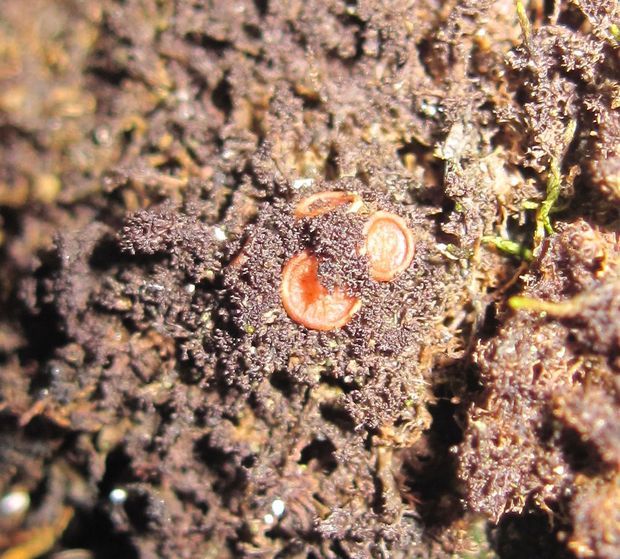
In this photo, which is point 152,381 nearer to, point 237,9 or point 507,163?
point 237,9

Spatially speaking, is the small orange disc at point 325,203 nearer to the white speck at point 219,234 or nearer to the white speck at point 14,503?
the white speck at point 219,234

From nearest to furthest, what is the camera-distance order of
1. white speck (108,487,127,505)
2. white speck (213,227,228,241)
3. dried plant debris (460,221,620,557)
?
dried plant debris (460,221,620,557)
white speck (108,487,127,505)
white speck (213,227,228,241)

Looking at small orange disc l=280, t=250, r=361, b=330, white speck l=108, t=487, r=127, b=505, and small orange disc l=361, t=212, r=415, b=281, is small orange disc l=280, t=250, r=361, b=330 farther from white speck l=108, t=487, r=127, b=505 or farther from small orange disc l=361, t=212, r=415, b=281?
white speck l=108, t=487, r=127, b=505

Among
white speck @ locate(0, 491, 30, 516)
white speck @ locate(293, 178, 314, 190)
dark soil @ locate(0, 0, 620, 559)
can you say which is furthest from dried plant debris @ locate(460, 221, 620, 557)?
white speck @ locate(0, 491, 30, 516)

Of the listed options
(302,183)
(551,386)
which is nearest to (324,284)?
(302,183)

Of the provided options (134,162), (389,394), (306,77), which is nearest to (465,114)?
(306,77)

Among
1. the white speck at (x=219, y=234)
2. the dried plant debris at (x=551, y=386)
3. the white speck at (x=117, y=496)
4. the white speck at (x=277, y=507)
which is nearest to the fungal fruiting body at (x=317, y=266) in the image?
the white speck at (x=219, y=234)
